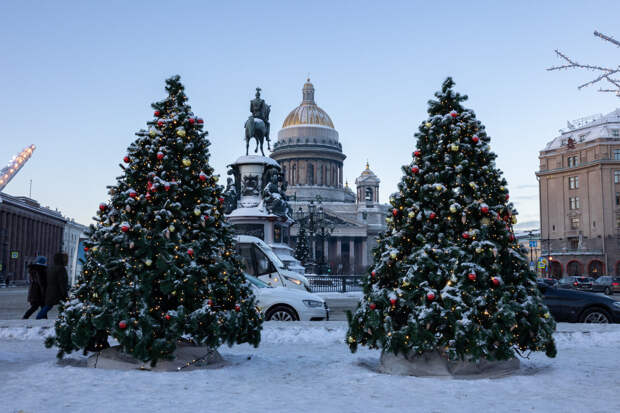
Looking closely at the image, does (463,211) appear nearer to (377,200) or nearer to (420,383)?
(420,383)

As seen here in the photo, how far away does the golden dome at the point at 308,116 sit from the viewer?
143875 mm

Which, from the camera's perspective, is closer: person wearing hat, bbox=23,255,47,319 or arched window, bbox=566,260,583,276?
person wearing hat, bbox=23,255,47,319

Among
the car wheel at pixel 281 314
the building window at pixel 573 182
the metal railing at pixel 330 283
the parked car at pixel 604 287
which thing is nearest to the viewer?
the car wheel at pixel 281 314

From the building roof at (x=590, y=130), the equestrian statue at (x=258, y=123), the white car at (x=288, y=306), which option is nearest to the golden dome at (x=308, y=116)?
the building roof at (x=590, y=130)

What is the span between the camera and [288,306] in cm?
1365

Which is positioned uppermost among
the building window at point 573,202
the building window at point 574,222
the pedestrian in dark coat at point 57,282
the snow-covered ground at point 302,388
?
the building window at point 573,202

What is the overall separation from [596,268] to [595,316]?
201 feet

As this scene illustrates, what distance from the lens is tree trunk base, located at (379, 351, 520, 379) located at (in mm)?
7461

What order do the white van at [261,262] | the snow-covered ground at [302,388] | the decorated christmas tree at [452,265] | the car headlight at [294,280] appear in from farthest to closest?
the car headlight at [294,280] < the white van at [261,262] < the decorated christmas tree at [452,265] < the snow-covered ground at [302,388]

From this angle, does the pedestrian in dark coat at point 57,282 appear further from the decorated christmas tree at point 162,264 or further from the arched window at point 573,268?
the arched window at point 573,268

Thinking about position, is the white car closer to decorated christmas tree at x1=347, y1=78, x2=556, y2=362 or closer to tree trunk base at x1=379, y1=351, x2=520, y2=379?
decorated christmas tree at x1=347, y1=78, x2=556, y2=362

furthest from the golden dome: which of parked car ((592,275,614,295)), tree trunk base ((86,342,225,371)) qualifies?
tree trunk base ((86,342,225,371))

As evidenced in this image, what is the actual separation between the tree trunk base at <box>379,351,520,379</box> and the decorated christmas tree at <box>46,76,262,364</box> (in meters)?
2.00

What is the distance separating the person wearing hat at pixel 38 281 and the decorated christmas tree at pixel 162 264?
6.44 m
